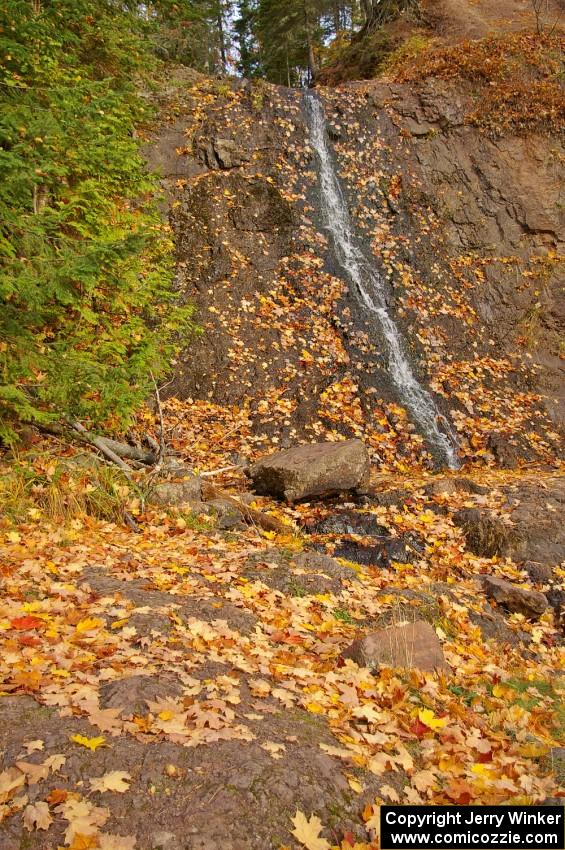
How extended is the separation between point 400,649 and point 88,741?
2.37m

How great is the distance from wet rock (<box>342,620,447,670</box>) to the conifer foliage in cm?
385

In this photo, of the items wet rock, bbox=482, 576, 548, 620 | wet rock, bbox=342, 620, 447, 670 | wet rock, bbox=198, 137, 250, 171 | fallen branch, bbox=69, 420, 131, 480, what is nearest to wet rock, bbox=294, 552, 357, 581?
wet rock, bbox=342, 620, 447, 670

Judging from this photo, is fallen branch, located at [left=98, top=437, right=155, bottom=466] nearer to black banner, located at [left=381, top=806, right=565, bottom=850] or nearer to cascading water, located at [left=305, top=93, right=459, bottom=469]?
cascading water, located at [left=305, top=93, right=459, bottom=469]

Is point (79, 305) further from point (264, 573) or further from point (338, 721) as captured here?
point (338, 721)

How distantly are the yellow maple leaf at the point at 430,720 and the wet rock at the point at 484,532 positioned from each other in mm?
3689

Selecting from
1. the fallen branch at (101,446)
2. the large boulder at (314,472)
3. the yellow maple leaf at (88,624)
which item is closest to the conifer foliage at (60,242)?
the fallen branch at (101,446)

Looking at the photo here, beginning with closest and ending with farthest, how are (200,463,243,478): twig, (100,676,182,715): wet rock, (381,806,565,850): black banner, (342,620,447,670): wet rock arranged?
(381,806,565,850): black banner, (100,676,182,715): wet rock, (342,620,447,670): wet rock, (200,463,243,478): twig

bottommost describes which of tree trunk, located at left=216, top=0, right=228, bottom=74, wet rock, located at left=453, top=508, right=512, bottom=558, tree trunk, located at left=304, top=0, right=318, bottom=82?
wet rock, located at left=453, top=508, right=512, bottom=558

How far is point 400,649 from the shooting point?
4.06 metres

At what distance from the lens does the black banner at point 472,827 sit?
246 cm

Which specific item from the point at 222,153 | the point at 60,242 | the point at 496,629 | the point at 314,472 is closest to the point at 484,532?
the point at 496,629

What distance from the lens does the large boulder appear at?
7.55 m

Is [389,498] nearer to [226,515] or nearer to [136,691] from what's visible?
[226,515]

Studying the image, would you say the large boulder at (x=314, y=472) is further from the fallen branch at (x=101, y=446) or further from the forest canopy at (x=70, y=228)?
the forest canopy at (x=70, y=228)
